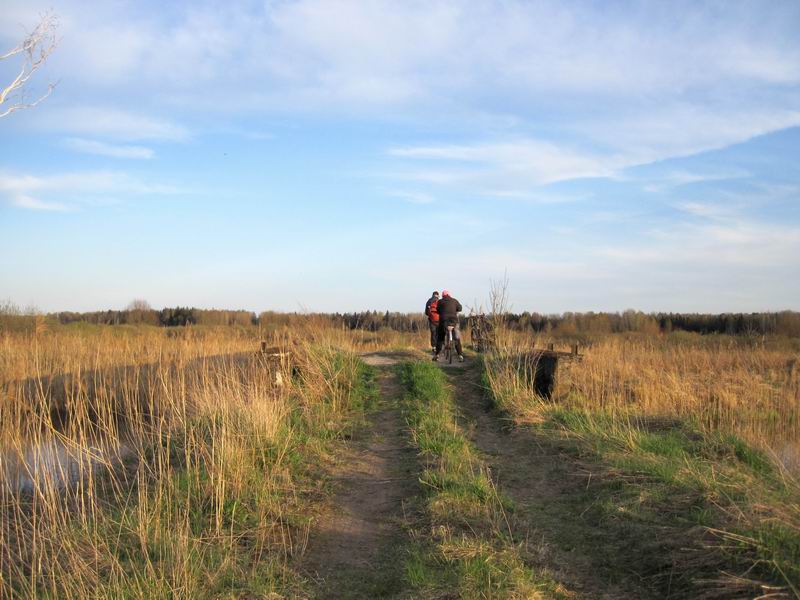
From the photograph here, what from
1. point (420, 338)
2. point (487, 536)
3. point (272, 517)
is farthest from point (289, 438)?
point (420, 338)

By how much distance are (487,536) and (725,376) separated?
48.7 feet

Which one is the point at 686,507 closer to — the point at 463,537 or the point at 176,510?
the point at 463,537

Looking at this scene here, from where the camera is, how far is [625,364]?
17.8 metres

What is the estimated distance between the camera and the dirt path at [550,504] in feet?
16.2

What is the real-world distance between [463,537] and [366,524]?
1.38 m

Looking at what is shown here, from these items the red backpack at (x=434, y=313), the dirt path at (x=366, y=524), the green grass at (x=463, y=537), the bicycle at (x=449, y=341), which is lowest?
the dirt path at (x=366, y=524)

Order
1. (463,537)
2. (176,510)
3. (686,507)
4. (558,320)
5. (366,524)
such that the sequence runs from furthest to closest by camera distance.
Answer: (558,320), (366,524), (176,510), (686,507), (463,537)

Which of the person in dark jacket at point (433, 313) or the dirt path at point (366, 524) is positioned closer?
the dirt path at point (366, 524)

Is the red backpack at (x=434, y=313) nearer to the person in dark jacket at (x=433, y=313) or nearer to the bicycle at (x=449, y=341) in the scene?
the person in dark jacket at (x=433, y=313)

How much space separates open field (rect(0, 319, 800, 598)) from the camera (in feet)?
15.5

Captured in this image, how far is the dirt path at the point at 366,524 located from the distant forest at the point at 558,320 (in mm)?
24311

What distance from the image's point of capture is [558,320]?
47.0m

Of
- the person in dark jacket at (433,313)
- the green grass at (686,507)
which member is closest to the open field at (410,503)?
the green grass at (686,507)

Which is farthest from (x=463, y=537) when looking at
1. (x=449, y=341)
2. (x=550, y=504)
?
(x=449, y=341)
